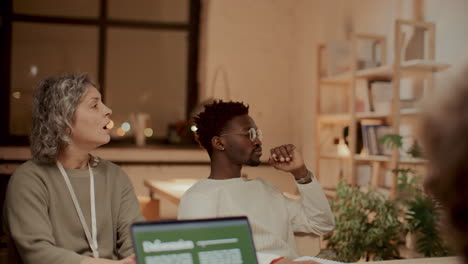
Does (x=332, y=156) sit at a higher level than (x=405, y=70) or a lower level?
lower

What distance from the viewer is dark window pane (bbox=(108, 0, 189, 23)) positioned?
226 inches

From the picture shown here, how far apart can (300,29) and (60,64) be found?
2.59 metres

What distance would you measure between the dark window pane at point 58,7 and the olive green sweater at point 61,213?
14.4 ft

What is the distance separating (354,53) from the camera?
166 inches

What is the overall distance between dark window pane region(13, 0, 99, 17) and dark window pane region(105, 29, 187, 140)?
1.08ft

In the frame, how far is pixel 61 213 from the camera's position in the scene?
147 centimetres

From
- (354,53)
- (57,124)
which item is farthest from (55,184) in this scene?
(354,53)

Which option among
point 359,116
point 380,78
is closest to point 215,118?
point 359,116

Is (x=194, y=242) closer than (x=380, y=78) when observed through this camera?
Yes

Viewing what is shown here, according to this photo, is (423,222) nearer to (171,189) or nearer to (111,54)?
(171,189)

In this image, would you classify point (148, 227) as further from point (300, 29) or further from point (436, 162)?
point (300, 29)

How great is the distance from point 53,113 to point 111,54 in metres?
4.33

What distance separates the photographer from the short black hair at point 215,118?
1.63m

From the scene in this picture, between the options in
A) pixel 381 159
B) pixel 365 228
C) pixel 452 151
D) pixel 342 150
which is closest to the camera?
pixel 452 151
